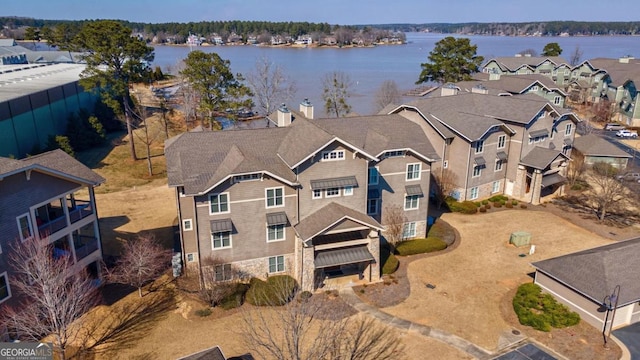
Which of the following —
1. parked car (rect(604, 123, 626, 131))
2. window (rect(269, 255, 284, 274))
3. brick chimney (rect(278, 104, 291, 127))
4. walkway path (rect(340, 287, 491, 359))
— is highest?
brick chimney (rect(278, 104, 291, 127))

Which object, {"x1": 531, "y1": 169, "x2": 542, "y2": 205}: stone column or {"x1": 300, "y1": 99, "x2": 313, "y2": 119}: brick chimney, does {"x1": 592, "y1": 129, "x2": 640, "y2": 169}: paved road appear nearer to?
{"x1": 531, "y1": 169, "x2": 542, "y2": 205}: stone column

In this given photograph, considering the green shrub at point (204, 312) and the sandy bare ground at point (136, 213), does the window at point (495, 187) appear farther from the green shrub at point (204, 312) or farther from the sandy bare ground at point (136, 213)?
the green shrub at point (204, 312)

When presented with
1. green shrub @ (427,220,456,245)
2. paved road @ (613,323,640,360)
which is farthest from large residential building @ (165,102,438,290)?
paved road @ (613,323,640,360)

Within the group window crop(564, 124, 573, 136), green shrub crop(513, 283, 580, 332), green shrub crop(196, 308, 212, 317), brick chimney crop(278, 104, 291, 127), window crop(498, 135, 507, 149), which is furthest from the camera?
window crop(564, 124, 573, 136)

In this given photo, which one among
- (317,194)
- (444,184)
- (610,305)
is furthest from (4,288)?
(444,184)

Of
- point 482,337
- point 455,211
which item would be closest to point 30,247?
point 482,337

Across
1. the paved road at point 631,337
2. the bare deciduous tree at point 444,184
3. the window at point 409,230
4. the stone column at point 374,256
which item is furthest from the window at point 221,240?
the paved road at point 631,337
